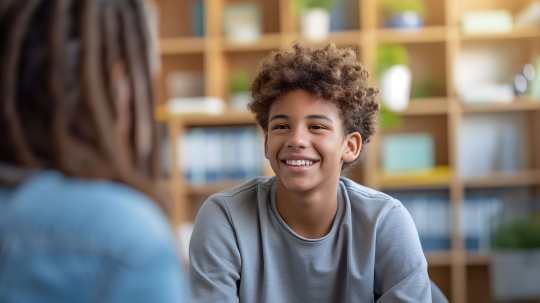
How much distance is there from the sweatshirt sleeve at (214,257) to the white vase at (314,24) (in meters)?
2.66

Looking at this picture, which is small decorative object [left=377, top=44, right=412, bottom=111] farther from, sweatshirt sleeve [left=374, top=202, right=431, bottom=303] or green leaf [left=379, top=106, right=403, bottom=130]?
sweatshirt sleeve [left=374, top=202, right=431, bottom=303]

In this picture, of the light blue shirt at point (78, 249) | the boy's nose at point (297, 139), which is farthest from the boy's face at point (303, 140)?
the light blue shirt at point (78, 249)

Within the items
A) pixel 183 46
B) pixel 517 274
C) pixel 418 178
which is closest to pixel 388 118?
pixel 418 178

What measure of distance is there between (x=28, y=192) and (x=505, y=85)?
3.96 meters

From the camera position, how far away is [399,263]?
1.62 m

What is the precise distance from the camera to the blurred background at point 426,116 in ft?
13.4

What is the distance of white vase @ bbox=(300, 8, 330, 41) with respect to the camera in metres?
4.20

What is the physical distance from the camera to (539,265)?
3.81 metres

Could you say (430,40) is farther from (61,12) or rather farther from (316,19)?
(61,12)

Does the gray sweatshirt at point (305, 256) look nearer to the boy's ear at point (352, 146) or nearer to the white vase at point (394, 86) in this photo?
the boy's ear at point (352, 146)

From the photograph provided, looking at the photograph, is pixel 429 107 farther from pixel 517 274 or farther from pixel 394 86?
pixel 517 274

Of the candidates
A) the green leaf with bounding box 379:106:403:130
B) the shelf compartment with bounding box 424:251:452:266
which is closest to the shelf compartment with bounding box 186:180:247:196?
the green leaf with bounding box 379:106:403:130

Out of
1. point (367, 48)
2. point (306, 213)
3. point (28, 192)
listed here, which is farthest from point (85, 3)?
point (367, 48)

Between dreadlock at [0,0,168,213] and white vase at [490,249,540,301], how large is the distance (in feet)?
11.2
